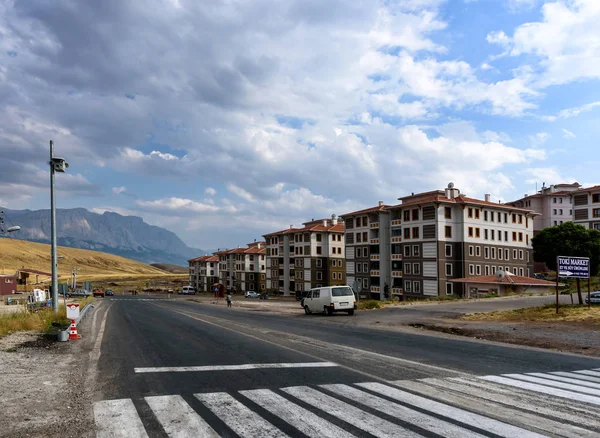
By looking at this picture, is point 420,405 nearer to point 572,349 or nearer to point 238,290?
point 572,349

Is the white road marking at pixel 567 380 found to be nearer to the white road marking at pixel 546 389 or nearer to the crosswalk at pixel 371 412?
the crosswalk at pixel 371 412

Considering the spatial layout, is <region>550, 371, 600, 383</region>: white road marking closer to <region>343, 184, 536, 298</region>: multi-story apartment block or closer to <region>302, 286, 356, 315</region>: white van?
<region>302, 286, 356, 315</region>: white van

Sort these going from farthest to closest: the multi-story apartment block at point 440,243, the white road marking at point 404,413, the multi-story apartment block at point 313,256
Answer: the multi-story apartment block at point 313,256
the multi-story apartment block at point 440,243
the white road marking at point 404,413

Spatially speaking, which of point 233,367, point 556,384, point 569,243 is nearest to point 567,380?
point 556,384

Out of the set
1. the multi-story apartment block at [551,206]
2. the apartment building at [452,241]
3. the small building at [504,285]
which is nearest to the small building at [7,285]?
the apartment building at [452,241]

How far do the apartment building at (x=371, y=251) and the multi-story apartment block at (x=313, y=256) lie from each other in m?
13.1

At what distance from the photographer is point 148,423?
671cm

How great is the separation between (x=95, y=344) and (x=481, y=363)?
12.0m

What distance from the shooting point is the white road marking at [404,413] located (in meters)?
6.36

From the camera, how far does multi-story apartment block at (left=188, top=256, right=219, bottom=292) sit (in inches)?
5576

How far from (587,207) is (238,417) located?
99.2 m

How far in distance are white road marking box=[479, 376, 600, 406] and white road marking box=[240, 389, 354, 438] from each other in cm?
466

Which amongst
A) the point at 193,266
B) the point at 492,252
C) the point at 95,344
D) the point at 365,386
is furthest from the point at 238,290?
the point at 365,386

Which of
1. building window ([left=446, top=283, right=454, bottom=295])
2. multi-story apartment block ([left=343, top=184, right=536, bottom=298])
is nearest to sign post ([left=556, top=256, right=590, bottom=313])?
multi-story apartment block ([left=343, top=184, right=536, bottom=298])
